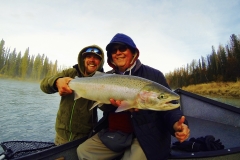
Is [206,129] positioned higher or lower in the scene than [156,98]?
lower

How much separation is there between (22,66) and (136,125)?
104m

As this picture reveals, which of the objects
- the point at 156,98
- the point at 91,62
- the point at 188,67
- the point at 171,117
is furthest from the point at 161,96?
the point at 188,67

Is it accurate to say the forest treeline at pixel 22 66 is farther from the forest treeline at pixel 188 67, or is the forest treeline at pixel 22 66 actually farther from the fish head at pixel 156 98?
the fish head at pixel 156 98

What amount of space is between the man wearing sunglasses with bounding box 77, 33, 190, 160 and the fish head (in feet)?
0.79

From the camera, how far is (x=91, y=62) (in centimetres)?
364

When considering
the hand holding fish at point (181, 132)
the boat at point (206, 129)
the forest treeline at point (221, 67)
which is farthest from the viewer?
the forest treeline at point (221, 67)

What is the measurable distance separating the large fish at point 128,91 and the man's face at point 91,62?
0.73 metres

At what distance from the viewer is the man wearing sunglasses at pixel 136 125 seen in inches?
90.4

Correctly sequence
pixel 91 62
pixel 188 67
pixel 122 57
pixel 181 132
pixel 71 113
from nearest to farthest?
pixel 181 132 < pixel 122 57 < pixel 71 113 < pixel 91 62 < pixel 188 67

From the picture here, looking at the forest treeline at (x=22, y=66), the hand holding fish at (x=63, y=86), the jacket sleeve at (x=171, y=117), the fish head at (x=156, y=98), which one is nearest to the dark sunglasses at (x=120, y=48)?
the hand holding fish at (x=63, y=86)

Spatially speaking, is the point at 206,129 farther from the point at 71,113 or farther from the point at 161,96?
the point at 71,113

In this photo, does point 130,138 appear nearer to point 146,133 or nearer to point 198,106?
point 146,133

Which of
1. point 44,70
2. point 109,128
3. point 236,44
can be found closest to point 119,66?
point 109,128

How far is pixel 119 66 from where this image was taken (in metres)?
3.26
